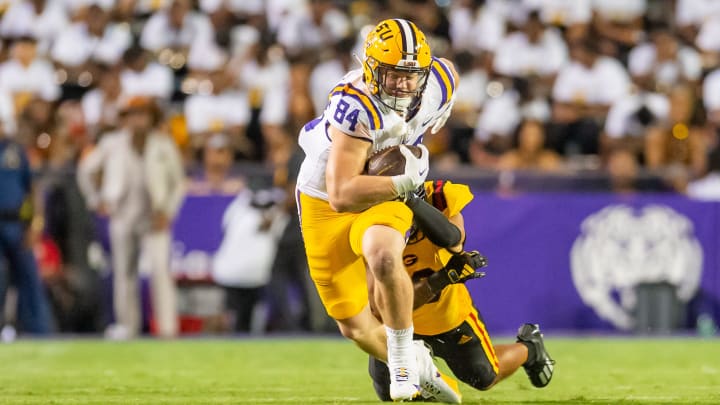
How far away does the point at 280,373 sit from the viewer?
855 centimetres

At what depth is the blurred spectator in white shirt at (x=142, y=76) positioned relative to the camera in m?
14.2

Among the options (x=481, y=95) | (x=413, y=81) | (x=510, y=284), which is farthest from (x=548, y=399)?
(x=481, y=95)

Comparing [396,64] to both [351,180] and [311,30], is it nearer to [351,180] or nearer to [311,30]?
[351,180]

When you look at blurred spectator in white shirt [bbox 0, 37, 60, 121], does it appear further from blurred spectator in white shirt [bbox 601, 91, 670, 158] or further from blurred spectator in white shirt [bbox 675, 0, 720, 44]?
blurred spectator in white shirt [bbox 675, 0, 720, 44]

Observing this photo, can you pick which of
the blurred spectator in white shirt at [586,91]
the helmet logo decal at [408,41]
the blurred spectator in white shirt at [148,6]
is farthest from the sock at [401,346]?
the blurred spectator in white shirt at [148,6]

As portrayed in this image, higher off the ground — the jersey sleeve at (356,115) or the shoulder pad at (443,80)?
the shoulder pad at (443,80)

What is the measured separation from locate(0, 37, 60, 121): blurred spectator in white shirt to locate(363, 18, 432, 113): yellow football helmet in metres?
8.48

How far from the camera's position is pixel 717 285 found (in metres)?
12.0

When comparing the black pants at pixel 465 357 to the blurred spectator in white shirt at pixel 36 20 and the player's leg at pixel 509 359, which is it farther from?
the blurred spectator in white shirt at pixel 36 20

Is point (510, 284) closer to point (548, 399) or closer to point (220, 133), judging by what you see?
point (220, 133)

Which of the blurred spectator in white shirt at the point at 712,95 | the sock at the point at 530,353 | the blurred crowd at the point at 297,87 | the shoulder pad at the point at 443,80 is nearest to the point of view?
the shoulder pad at the point at 443,80

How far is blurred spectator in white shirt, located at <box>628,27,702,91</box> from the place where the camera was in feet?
46.5

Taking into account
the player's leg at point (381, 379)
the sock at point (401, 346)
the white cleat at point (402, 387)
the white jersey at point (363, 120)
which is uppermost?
the white jersey at point (363, 120)

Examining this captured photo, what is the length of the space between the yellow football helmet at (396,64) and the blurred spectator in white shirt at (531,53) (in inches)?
338
